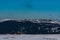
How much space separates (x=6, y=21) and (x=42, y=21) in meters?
5.34

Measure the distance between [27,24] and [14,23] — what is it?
6.92 feet

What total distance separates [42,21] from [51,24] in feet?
7.73

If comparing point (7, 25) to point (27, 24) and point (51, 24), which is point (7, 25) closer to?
point (27, 24)
